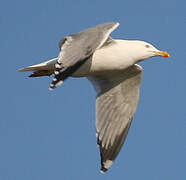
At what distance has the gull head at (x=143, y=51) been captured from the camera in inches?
329

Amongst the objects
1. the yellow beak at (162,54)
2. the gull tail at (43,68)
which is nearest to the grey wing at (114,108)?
the yellow beak at (162,54)

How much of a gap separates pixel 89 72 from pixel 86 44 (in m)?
0.99

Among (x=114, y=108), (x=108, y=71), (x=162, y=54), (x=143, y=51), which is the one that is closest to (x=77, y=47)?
(x=108, y=71)

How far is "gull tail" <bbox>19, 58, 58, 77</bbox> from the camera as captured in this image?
8258mm

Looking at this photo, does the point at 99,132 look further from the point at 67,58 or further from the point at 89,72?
the point at 67,58

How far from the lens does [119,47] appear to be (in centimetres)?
823

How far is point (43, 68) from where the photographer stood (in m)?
8.37

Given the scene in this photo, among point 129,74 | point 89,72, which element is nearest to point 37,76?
point 89,72

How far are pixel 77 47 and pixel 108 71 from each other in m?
1.24

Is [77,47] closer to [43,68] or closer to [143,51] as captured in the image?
[43,68]

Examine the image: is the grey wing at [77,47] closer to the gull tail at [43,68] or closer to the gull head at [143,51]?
the gull tail at [43,68]

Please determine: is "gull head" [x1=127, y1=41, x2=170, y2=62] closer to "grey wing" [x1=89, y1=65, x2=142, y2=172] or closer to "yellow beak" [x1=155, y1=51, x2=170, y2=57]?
"yellow beak" [x1=155, y1=51, x2=170, y2=57]

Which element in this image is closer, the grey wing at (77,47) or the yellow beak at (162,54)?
the grey wing at (77,47)

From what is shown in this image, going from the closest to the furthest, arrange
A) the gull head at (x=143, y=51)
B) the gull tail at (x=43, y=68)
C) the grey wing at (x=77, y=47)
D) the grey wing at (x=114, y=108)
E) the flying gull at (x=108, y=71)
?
the grey wing at (x=77, y=47)
the flying gull at (x=108, y=71)
the gull tail at (x=43, y=68)
the gull head at (x=143, y=51)
the grey wing at (x=114, y=108)
